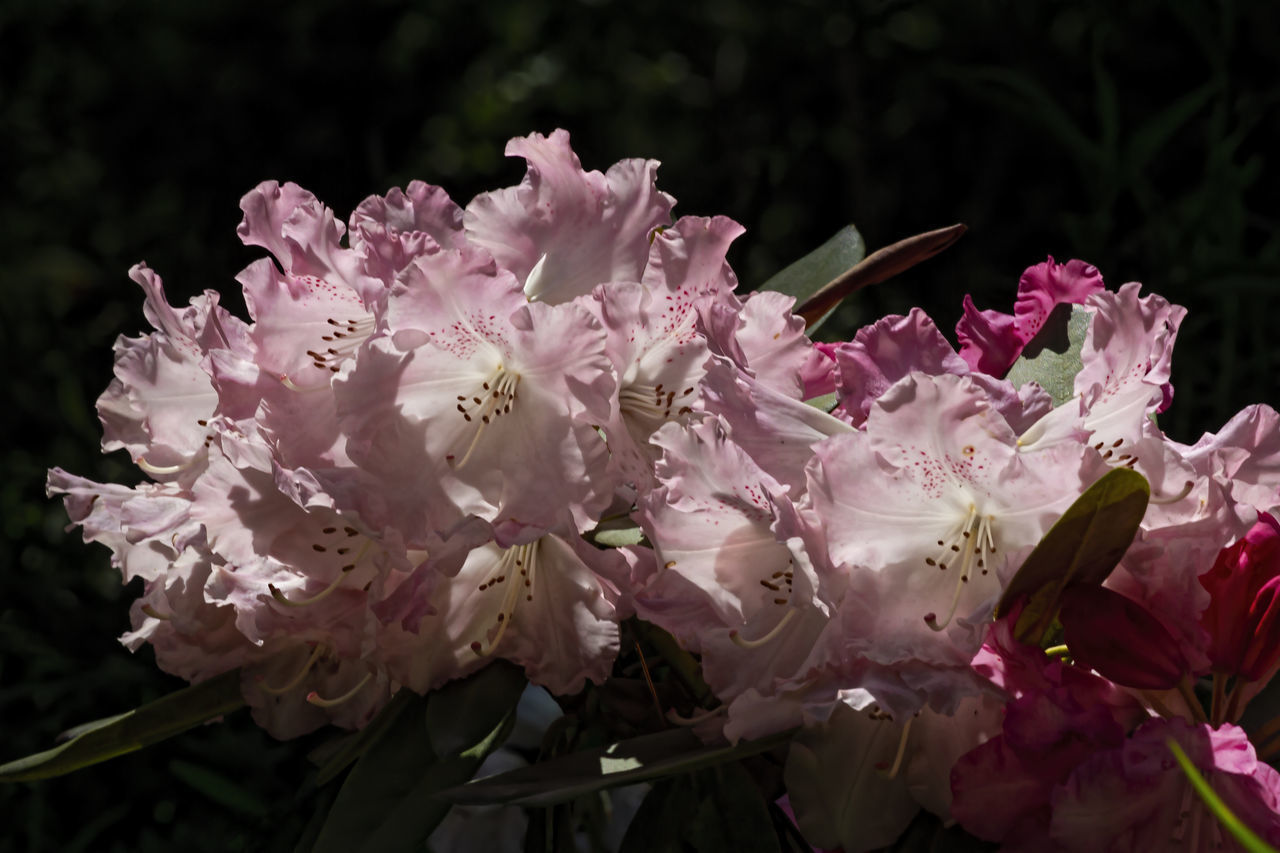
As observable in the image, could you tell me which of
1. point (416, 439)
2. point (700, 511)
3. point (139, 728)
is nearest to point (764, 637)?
point (700, 511)

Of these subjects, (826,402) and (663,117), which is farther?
(663,117)

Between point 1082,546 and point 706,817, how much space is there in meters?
0.23

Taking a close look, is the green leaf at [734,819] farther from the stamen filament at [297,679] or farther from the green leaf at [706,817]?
the stamen filament at [297,679]

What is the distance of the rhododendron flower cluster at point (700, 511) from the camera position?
50 cm

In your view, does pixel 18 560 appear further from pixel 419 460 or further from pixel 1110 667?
pixel 1110 667

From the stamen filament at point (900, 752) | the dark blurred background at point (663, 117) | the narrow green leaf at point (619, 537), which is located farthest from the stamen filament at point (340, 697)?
the dark blurred background at point (663, 117)

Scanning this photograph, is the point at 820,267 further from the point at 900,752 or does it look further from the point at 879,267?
the point at 900,752

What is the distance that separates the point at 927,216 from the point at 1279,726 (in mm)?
1206

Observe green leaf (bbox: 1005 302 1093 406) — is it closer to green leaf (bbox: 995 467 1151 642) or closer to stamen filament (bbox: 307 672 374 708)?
green leaf (bbox: 995 467 1151 642)

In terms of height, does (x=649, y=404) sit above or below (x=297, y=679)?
above

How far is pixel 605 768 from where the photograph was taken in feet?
1.82

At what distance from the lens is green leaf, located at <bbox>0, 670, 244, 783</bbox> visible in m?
0.64

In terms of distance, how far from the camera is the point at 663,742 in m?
0.57

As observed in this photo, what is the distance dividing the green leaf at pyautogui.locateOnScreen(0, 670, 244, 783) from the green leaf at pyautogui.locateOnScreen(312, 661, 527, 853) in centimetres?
10
